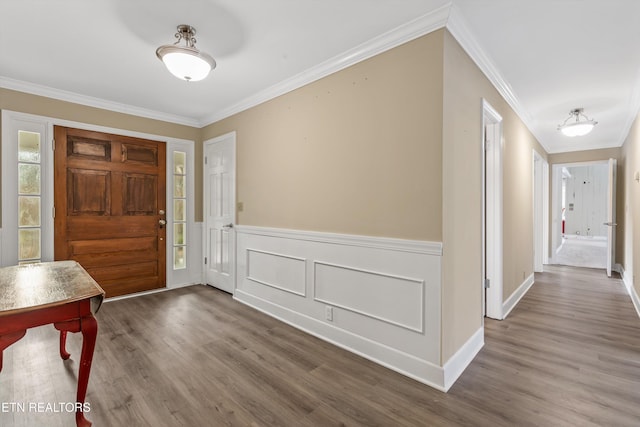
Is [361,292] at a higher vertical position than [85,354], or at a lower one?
higher

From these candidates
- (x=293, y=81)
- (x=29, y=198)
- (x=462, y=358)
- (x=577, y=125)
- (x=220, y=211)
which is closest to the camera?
(x=462, y=358)

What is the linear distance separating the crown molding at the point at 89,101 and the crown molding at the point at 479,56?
380cm

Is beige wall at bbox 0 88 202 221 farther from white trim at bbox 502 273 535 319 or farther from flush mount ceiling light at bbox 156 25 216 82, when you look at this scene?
white trim at bbox 502 273 535 319

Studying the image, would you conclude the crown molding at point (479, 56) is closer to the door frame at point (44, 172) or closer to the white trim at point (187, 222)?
the white trim at point (187, 222)

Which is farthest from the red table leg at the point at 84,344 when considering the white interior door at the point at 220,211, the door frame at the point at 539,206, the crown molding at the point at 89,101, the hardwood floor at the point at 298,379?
the door frame at the point at 539,206

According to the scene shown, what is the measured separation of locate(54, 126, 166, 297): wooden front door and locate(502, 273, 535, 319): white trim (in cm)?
447

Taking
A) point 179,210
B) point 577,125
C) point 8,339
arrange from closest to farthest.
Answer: point 8,339 < point 577,125 < point 179,210

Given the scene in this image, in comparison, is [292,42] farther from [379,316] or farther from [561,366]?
[561,366]

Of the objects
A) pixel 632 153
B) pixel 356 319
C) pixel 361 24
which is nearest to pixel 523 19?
pixel 361 24

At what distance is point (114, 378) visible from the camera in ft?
6.88

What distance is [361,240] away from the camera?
2.46 metres

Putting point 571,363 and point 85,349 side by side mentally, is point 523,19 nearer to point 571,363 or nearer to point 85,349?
point 571,363

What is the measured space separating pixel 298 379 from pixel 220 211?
9.17 feet

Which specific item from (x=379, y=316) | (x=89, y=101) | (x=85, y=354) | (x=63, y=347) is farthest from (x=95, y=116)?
(x=379, y=316)
